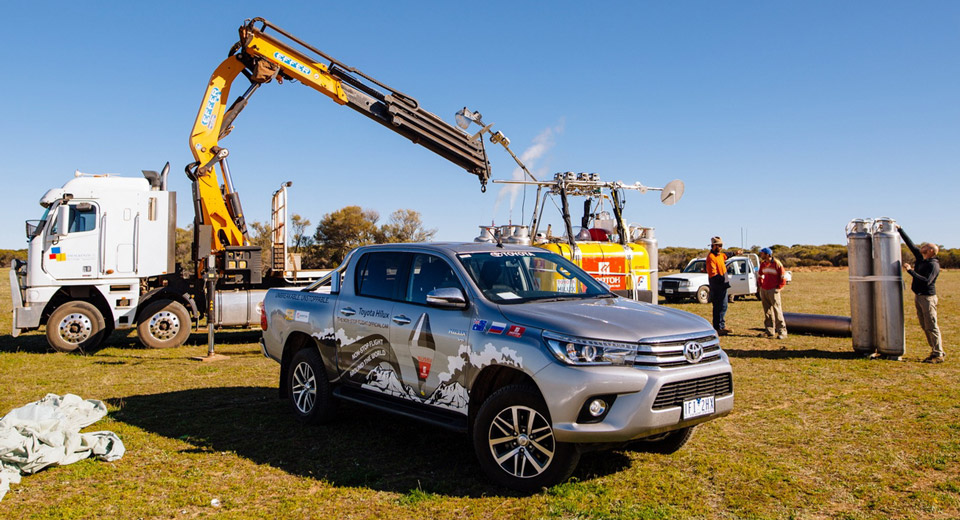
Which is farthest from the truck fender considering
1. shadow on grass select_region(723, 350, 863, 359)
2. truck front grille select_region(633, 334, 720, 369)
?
truck front grille select_region(633, 334, 720, 369)

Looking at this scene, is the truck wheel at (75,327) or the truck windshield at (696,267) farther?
the truck windshield at (696,267)

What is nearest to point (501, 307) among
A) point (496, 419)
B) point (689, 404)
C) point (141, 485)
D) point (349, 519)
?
point (496, 419)

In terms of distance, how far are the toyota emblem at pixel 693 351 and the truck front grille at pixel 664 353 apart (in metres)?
0.02

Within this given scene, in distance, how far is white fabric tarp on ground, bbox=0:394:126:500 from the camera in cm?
537

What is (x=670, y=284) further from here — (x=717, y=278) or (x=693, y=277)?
(x=717, y=278)

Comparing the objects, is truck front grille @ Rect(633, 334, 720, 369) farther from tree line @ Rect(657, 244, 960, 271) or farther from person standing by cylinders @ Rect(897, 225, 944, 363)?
tree line @ Rect(657, 244, 960, 271)

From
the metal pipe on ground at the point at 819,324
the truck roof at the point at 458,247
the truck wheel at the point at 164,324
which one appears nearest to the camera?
the truck roof at the point at 458,247

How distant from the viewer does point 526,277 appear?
604cm

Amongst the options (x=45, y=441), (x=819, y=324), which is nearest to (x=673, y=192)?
(x=819, y=324)

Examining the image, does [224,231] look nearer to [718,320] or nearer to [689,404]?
[718,320]

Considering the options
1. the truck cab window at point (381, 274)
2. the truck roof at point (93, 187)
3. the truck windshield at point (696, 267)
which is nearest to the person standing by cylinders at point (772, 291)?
the truck cab window at point (381, 274)

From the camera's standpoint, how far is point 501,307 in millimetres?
5277

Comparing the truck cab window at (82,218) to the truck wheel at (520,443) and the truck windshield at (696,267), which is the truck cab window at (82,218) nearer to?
the truck wheel at (520,443)

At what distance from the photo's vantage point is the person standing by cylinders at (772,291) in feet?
44.7
